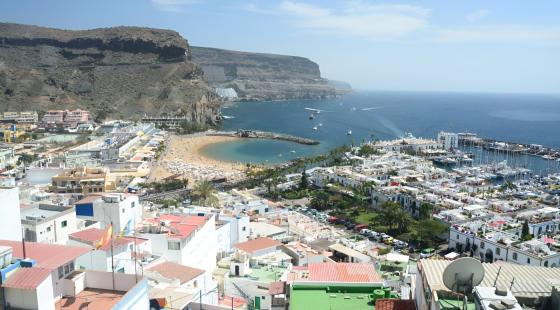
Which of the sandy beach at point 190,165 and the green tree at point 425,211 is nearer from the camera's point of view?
the green tree at point 425,211

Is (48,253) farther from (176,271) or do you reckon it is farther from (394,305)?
(394,305)

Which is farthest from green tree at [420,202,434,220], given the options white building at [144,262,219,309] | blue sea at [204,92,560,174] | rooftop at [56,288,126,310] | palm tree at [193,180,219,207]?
blue sea at [204,92,560,174]

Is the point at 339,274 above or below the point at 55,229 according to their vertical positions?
above

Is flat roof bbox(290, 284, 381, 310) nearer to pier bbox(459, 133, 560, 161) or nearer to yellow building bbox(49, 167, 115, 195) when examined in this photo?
yellow building bbox(49, 167, 115, 195)

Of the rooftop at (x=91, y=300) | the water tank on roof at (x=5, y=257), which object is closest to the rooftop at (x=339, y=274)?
the rooftop at (x=91, y=300)

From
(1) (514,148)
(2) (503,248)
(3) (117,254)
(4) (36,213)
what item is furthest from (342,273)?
(1) (514,148)

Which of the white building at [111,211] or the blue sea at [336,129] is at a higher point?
the white building at [111,211]

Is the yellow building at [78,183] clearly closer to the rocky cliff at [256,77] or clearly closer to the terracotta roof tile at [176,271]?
the terracotta roof tile at [176,271]
